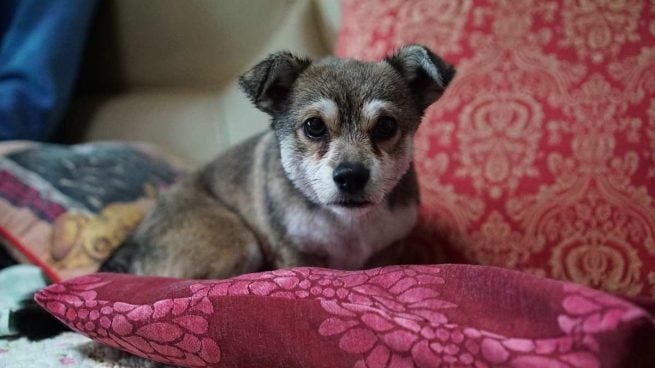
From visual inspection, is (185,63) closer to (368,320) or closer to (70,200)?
(70,200)

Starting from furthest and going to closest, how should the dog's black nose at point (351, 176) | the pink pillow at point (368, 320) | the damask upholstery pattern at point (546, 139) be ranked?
the damask upholstery pattern at point (546, 139)
the dog's black nose at point (351, 176)
the pink pillow at point (368, 320)

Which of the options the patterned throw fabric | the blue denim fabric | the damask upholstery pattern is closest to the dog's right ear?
the damask upholstery pattern

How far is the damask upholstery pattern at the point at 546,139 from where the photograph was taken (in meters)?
1.26

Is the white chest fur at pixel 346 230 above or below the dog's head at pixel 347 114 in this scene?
below

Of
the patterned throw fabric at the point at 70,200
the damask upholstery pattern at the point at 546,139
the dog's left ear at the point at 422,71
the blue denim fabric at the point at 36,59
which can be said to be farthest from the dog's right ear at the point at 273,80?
the blue denim fabric at the point at 36,59

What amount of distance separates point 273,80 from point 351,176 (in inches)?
10.9

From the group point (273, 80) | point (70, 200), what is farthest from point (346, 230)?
point (70, 200)

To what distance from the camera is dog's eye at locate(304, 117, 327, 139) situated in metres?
1.22

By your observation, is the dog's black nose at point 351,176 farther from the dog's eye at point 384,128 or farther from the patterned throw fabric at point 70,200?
the patterned throw fabric at point 70,200

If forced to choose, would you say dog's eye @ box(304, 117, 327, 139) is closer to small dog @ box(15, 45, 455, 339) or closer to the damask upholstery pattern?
small dog @ box(15, 45, 455, 339)

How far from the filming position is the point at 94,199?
5.52ft

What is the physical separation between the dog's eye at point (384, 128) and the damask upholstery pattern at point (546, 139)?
28 centimetres

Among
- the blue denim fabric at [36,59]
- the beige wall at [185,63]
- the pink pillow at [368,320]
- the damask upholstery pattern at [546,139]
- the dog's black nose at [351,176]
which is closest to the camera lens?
the pink pillow at [368,320]

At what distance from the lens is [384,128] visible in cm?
121
